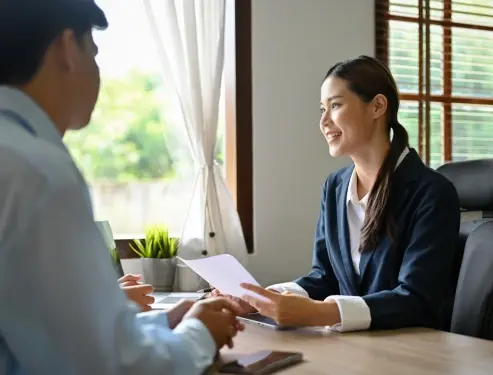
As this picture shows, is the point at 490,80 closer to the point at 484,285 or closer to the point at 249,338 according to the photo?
the point at 484,285

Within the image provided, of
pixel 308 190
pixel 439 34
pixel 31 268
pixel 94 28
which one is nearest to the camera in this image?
pixel 31 268

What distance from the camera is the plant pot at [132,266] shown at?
258cm

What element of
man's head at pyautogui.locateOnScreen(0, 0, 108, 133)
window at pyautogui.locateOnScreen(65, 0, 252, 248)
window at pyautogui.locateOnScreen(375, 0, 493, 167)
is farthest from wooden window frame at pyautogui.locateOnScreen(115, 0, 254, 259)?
man's head at pyautogui.locateOnScreen(0, 0, 108, 133)

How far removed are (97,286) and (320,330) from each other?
87 centimetres

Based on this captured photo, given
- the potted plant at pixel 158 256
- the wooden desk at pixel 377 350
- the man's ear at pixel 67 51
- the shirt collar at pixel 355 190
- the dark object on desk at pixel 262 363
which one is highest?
the man's ear at pixel 67 51

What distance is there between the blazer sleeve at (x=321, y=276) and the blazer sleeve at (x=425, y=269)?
0.30 m

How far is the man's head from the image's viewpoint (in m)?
0.84

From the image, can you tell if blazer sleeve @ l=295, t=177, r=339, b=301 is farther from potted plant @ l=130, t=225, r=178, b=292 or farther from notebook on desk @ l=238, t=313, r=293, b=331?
potted plant @ l=130, t=225, r=178, b=292

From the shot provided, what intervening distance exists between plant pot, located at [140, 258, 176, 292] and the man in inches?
65.0

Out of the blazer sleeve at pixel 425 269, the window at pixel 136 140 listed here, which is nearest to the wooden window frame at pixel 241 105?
the window at pixel 136 140

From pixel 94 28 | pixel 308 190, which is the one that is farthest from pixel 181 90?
pixel 94 28

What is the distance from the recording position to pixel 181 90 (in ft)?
8.55

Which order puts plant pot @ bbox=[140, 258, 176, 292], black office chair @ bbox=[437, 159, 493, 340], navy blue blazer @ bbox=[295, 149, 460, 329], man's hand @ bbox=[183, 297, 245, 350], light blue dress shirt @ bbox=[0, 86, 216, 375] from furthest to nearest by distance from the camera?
plant pot @ bbox=[140, 258, 176, 292] < black office chair @ bbox=[437, 159, 493, 340] < navy blue blazer @ bbox=[295, 149, 460, 329] < man's hand @ bbox=[183, 297, 245, 350] < light blue dress shirt @ bbox=[0, 86, 216, 375]

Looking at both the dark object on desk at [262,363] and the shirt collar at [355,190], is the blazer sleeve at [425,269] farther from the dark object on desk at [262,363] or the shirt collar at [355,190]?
the dark object on desk at [262,363]
